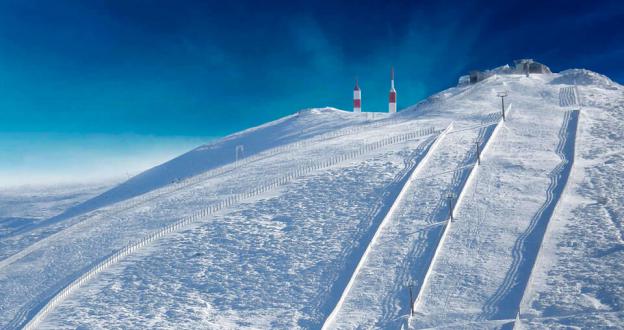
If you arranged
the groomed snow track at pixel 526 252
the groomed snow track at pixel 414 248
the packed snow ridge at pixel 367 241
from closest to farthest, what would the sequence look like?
the groomed snow track at pixel 526 252 → the groomed snow track at pixel 414 248 → the packed snow ridge at pixel 367 241

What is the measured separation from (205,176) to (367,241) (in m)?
23.6

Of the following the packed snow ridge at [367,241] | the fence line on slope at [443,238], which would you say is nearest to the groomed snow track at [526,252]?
the packed snow ridge at [367,241]

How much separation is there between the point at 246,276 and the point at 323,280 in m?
3.87

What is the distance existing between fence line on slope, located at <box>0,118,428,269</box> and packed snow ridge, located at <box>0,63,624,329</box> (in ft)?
1.07

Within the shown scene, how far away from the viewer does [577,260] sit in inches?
1121

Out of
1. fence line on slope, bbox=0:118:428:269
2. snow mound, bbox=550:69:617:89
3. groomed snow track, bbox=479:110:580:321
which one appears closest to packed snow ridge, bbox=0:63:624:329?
groomed snow track, bbox=479:110:580:321

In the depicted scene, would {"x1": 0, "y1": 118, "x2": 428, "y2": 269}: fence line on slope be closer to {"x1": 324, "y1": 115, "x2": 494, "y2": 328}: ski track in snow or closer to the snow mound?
{"x1": 324, "y1": 115, "x2": 494, "y2": 328}: ski track in snow

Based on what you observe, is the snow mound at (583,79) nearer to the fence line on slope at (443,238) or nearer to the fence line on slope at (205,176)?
the fence line on slope at (205,176)

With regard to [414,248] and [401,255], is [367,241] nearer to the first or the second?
[401,255]

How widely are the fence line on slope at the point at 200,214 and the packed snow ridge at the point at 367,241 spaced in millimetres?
118

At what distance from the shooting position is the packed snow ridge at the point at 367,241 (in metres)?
26.8

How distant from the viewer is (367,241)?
1283 inches

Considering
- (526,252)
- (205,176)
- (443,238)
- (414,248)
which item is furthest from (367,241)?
(205,176)

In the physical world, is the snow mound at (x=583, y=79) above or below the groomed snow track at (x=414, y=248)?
above
